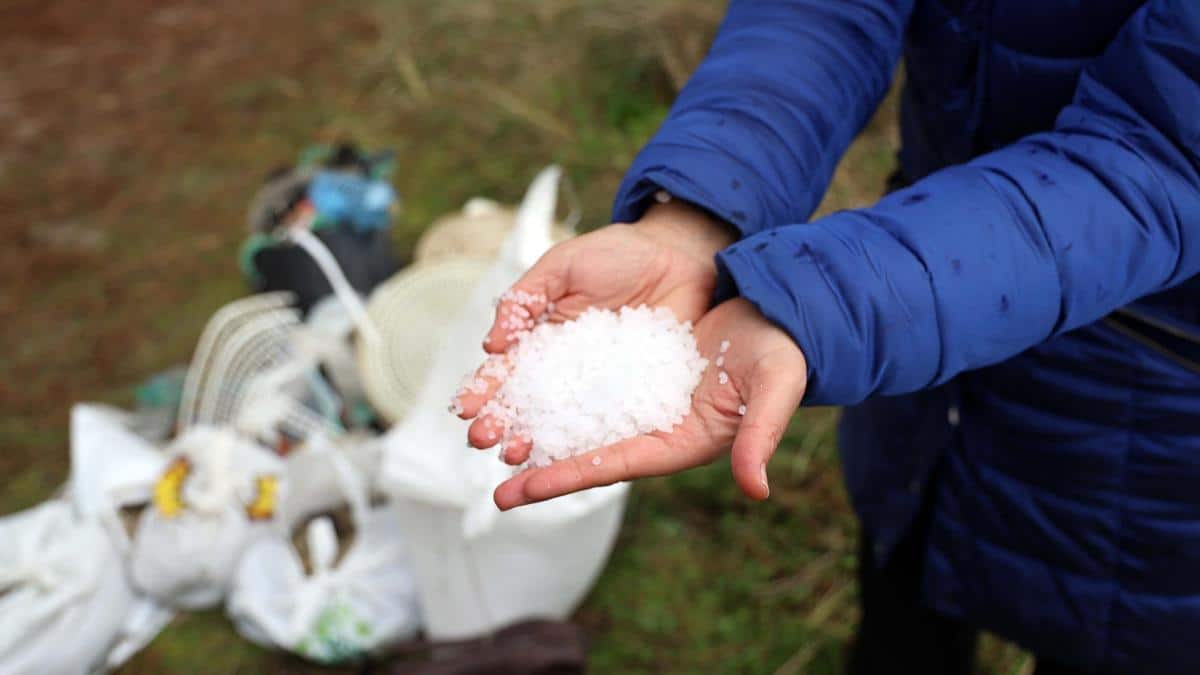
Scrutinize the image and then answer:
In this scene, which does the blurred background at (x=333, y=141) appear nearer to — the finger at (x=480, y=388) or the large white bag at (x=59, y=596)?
the large white bag at (x=59, y=596)

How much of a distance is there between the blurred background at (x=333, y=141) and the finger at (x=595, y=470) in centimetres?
137

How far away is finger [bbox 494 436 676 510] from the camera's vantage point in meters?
1.00

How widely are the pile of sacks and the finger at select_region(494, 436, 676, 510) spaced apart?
882mm

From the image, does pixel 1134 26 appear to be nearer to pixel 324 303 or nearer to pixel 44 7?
pixel 324 303

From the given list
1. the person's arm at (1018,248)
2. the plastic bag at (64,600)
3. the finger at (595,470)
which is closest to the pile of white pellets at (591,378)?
the finger at (595,470)

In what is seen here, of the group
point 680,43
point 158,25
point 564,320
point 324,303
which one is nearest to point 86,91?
point 158,25

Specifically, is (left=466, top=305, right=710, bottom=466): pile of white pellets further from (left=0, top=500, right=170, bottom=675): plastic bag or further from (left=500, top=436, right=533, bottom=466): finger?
(left=0, top=500, right=170, bottom=675): plastic bag

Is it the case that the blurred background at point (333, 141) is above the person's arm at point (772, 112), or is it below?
below

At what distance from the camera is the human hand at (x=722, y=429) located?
91 centimetres

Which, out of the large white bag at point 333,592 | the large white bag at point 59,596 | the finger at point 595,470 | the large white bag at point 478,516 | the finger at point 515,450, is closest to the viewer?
the finger at point 595,470

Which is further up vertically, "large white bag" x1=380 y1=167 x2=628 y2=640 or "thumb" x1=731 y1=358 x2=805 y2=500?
"thumb" x1=731 y1=358 x2=805 y2=500

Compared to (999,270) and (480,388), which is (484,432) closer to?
(480,388)

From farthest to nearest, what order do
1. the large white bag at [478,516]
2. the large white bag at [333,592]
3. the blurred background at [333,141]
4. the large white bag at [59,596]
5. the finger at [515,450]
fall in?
the blurred background at [333,141], the large white bag at [333,592], the large white bag at [59,596], the large white bag at [478,516], the finger at [515,450]

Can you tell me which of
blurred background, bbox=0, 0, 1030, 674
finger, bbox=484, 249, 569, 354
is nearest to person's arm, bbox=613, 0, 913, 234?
finger, bbox=484, 249, 569, 354
